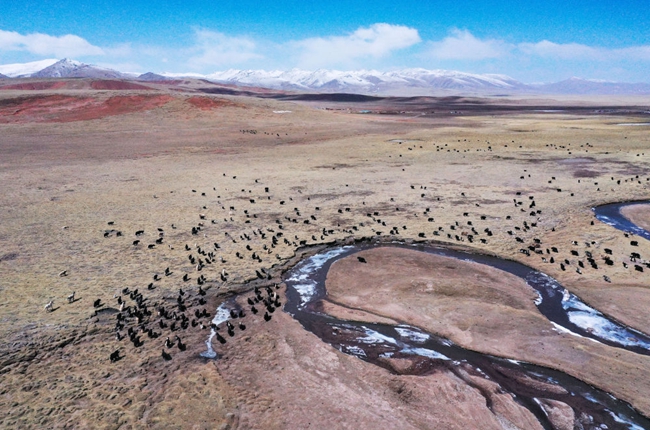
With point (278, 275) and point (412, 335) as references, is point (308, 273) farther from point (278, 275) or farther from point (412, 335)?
point (412, 335)

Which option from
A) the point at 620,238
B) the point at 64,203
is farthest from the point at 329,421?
the point at 64,203

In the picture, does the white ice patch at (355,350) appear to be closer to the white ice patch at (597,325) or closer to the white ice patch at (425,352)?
the white ice patch at (425,352)

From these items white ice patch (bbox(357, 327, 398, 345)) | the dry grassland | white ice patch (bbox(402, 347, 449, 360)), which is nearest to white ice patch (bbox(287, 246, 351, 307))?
the dry grassland

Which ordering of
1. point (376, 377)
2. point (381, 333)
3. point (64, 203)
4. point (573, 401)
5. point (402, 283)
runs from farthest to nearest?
point (64, 203) → point (402, 283) → point (381, 333) → point (376, 377) → point (573, 401)

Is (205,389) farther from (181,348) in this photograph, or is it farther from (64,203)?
(64,203)

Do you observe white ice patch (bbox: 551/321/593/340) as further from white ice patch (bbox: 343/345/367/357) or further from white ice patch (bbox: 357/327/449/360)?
white ice patch (bbox: 343/345/367/357)

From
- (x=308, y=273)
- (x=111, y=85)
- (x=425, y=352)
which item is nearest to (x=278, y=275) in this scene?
(x=308, y=273)
